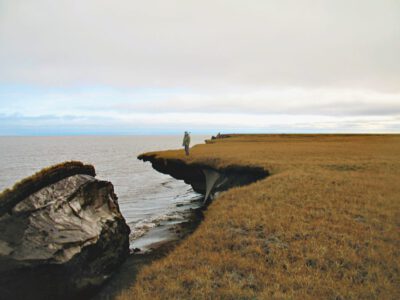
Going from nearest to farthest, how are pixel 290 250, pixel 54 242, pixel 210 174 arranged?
1. pixel 54 242
2. pixel 290 250
3. pixel 210 174

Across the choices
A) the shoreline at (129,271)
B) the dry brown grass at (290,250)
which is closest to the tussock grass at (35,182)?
the shoreline at (129,271)

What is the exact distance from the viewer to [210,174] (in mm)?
28141

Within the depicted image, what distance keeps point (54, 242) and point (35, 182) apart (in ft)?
8.19

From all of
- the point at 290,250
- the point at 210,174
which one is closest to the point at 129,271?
the point at 290,250

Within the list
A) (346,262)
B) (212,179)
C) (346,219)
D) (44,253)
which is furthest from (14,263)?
(212,179)

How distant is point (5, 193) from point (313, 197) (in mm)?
12379

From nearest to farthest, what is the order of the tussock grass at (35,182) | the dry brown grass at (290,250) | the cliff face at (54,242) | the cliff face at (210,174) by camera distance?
the dry brown grass at (290,250) → the cliff face at (54,242) → the tussock grass at (35,182) → the cliff face at (210,174)

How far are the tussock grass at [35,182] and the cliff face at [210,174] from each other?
42.6 ft

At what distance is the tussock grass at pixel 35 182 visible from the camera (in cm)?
955

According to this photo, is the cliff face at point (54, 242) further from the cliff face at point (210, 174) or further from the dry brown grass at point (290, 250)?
the cliff face at point (210, 174)

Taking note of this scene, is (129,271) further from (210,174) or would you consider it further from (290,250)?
(210,174)

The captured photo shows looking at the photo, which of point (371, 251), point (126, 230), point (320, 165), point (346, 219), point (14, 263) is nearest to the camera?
point (14, 263)

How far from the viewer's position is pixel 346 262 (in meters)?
9.01

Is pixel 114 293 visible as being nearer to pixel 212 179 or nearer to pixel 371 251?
pixel 371 251
